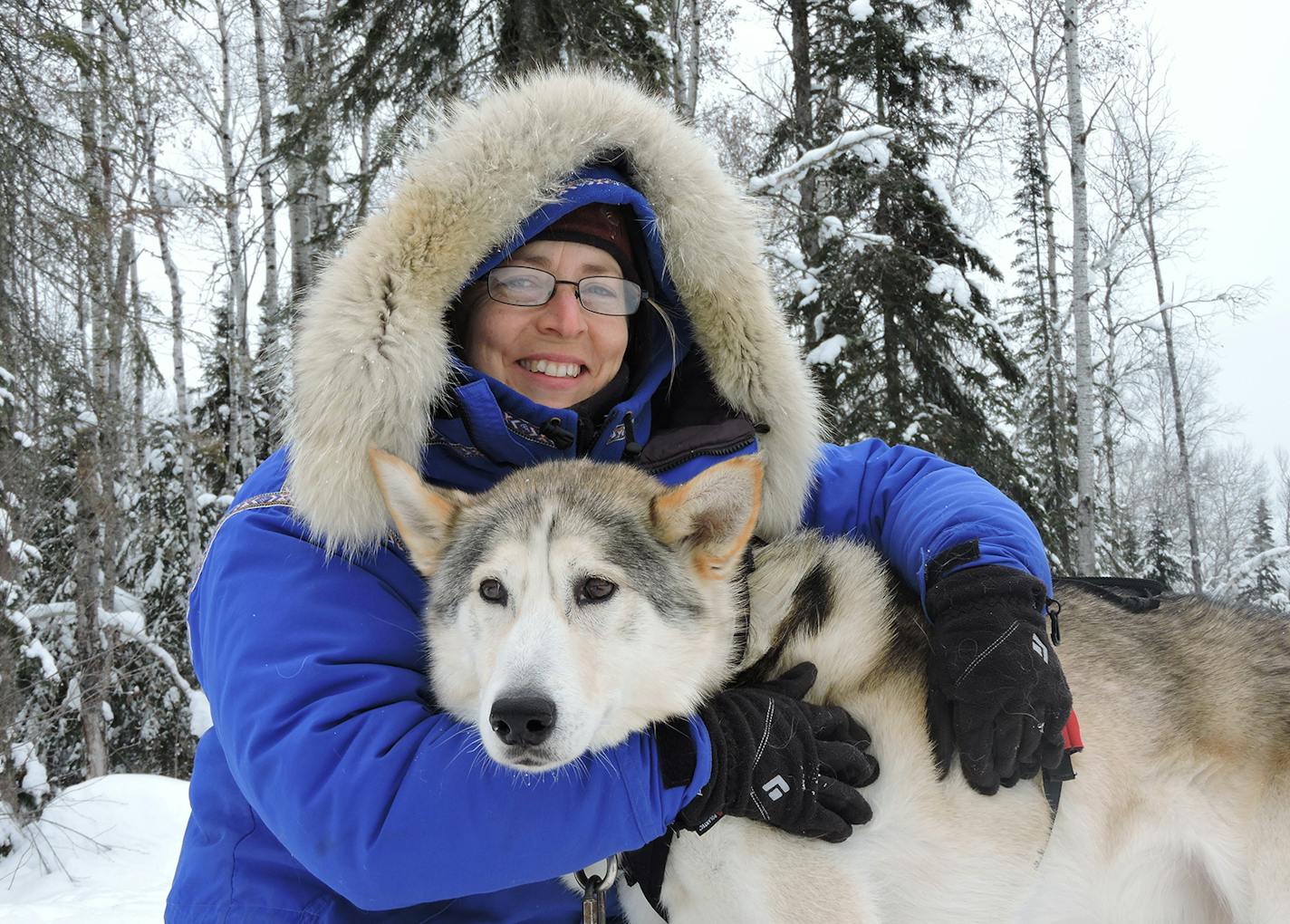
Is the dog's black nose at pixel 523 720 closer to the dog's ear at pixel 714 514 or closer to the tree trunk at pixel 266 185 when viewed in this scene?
the dog's ear at pixel 714 514

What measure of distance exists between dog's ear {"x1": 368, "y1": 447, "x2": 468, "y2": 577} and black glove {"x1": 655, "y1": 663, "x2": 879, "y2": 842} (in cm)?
73

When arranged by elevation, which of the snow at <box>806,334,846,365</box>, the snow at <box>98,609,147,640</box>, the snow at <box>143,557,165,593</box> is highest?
the snow at <box>806,334,846,365</box>

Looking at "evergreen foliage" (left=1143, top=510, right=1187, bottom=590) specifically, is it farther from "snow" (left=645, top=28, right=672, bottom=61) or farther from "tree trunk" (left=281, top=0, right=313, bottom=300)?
"tree trunk" (left=281, top=0, right=313, bottom=300)

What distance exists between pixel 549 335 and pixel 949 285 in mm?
9474

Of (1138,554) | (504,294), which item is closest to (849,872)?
(504,294)

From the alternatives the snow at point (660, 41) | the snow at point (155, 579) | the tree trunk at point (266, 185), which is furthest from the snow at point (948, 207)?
the snow at point (155, 579)

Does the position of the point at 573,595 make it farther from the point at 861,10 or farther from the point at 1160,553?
the point at 1160,553

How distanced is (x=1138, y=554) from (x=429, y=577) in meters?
28.9

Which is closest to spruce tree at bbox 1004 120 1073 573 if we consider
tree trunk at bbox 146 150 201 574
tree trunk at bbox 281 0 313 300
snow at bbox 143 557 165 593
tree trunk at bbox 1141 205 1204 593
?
tree trunk at bbox 1141 205 1204 593

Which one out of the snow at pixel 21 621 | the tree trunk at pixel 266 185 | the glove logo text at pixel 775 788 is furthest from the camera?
the tree trunk at pixel 266 185

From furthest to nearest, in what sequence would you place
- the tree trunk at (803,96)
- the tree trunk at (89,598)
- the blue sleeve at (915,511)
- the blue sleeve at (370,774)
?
the tree trunk at (803,96) < the tree trunk at (89,598) < the blue sleeve at (915,511) < the blue sleeve at (370,774)

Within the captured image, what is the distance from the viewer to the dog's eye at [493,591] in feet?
6.66

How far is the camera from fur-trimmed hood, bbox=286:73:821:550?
81.0 inches

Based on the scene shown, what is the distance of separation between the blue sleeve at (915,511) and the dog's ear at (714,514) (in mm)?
510
